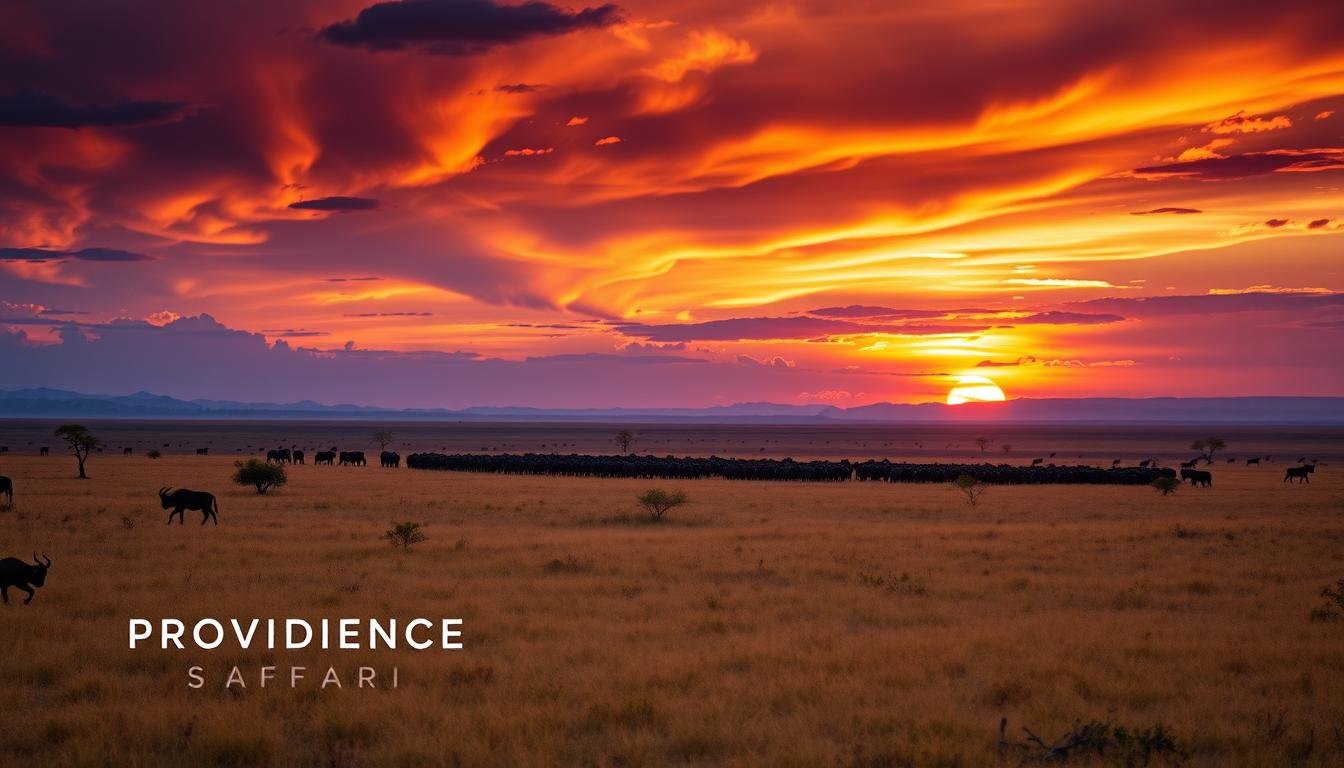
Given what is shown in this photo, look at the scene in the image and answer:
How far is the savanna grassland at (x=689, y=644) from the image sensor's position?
9508 millimetres

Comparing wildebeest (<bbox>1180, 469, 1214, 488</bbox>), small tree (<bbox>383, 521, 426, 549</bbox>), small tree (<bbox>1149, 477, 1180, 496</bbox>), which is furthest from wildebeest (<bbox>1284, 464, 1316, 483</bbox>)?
small tree (<bbox>383, 521, 426, 549</bbox>)

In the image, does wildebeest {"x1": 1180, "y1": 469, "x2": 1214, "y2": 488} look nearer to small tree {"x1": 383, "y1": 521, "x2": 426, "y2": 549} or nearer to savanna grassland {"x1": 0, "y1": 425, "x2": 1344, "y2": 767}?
savanna grassland {"x1": 0, "y1": 425, "x2": 1344, "y2": 767}

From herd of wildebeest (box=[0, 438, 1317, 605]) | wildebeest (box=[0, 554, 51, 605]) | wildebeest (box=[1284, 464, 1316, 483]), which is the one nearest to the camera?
wildebeest (box=[0, 554, 51, 605])

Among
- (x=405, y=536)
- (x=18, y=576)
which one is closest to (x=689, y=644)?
(x=18, y=576)

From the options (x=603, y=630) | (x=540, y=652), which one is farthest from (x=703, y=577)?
(x=540, y=652)

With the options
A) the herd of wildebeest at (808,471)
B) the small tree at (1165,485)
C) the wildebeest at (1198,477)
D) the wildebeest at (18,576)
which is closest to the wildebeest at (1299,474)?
the herd of wildebeest at (808,471)

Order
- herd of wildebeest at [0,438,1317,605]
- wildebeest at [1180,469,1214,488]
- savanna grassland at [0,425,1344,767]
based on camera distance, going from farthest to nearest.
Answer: herd of wildebeest at [0,438,1317,605], wildebeest at [1180,469,1214,488], savanna grassland at [0,425,1344,767]

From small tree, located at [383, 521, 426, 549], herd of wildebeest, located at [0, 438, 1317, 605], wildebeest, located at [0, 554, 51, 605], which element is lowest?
herd of wildebeest, located at [0, 438, 1317, 605]

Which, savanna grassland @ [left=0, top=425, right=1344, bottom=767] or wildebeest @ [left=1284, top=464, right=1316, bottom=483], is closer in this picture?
savanna grassland @ [left=0, top=425, right=1344, bottom=767]

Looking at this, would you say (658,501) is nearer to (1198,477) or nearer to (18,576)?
(18,576)

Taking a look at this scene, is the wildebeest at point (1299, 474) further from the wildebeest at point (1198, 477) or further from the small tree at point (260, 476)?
the small tree at point (260, 476)

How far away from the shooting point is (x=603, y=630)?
1463 centimetres

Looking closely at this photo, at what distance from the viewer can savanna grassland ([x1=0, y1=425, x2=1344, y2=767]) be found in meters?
9.51

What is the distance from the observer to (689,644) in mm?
13766
